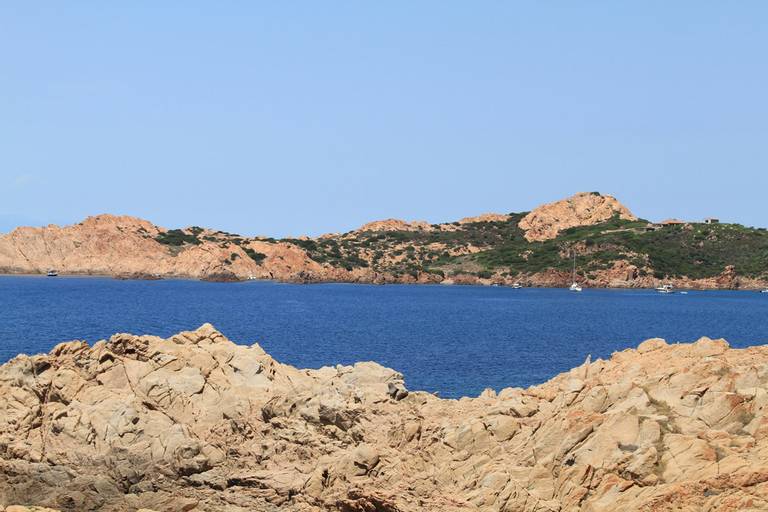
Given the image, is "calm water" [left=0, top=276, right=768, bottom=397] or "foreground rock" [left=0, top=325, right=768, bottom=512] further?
"calm water" [left=0, top=276, right=768, bottom=397]

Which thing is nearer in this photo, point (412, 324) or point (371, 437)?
point (371, 437)

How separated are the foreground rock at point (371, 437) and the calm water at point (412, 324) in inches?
633

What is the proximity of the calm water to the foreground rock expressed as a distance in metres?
16.1

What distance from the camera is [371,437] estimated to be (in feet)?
98.4

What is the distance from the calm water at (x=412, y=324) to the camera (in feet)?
203

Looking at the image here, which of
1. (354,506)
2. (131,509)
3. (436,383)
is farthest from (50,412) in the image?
(436,383)

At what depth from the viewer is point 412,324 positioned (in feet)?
314

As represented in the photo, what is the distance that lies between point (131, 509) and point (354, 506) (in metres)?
6.84

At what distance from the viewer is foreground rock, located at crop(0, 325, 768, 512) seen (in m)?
24.5

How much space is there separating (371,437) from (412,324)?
2595 inches

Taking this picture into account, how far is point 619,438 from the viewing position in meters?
25.5

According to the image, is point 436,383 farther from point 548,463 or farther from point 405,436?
point 548,463

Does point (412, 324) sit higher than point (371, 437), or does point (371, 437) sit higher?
point (412, 324)

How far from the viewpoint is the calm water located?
203 ft
